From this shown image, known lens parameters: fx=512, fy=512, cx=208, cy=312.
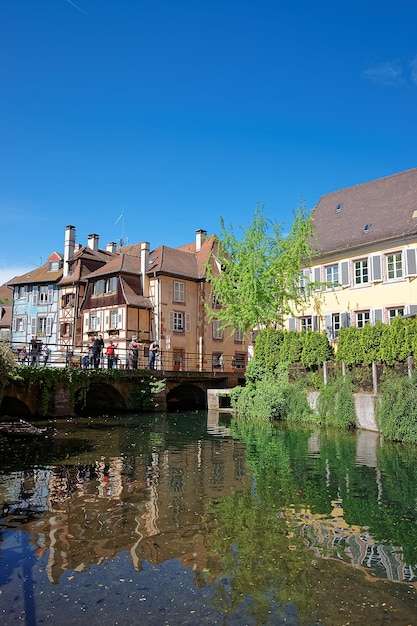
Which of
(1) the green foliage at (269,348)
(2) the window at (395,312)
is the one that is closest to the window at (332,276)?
(2) the window at (395,312)

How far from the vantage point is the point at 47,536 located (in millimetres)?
7023

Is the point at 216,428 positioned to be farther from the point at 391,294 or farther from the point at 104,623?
the point at 104,623

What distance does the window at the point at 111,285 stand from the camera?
41.9 meters

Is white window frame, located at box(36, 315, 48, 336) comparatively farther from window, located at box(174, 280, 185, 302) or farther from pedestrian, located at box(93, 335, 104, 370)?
pedestrian, located at box(93, 335, 104, 370)

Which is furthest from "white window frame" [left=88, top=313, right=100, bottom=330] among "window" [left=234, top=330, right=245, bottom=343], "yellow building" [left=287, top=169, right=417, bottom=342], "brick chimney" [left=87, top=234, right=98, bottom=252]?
"yellow building" [left=287, top=169, right=417, bottom=342]

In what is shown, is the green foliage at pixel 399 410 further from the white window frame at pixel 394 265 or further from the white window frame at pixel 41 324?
the white window frame at pixel 41 324

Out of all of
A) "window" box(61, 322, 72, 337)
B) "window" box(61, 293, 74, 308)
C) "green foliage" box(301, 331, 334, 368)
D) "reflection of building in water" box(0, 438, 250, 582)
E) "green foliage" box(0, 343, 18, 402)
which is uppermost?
"window" box(61, 293, 74, 308)

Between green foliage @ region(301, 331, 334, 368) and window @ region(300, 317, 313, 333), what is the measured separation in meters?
4.46

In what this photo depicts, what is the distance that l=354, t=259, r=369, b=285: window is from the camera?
28.3 m

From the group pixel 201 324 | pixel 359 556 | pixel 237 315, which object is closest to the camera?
pixel 359 556

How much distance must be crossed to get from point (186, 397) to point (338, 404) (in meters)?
19.1

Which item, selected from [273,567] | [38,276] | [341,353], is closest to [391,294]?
[341,353]

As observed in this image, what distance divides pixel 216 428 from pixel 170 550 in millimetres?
15745

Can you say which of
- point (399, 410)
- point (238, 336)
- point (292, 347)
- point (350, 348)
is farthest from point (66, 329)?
point (399, 410)
